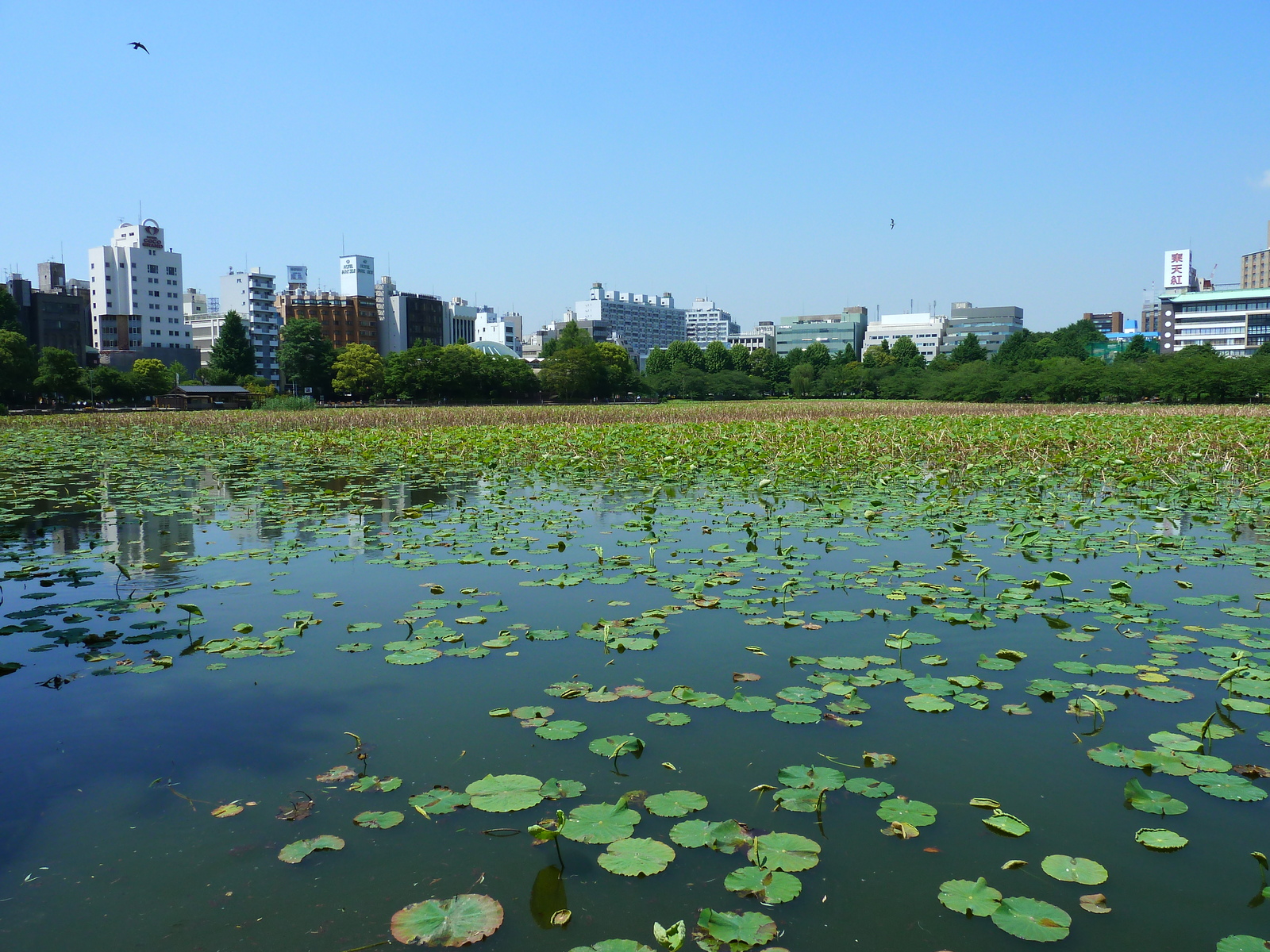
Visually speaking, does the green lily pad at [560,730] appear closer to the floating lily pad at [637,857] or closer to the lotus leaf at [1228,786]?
the floating lily pad at [637,857]

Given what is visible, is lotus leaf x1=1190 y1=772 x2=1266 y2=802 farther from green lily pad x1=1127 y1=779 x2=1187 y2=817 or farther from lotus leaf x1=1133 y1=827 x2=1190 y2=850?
lotus leaf x1=1133 y1=827 x2=1190 y2=850

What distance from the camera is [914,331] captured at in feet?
472

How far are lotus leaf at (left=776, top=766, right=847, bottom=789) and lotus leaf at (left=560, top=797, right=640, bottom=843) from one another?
0.62 m

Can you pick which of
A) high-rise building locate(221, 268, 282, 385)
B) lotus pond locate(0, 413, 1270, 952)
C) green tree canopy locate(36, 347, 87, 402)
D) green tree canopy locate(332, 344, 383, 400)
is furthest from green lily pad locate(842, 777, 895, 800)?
high-rise building locate(221, 268, 282, 385)

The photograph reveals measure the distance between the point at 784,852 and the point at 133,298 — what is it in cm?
10162

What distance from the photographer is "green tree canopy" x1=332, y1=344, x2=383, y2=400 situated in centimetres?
6969

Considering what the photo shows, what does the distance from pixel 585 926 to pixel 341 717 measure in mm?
1829

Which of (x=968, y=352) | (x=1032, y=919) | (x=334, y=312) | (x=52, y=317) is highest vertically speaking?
(x=334, y=312)

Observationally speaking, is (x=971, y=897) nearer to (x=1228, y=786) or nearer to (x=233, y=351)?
(x=1228, y=786)

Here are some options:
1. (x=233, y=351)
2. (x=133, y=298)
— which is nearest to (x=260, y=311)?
(x=133, y=298)

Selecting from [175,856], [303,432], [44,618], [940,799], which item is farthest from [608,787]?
[303,432]

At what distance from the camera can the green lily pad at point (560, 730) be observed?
3410 millimetres

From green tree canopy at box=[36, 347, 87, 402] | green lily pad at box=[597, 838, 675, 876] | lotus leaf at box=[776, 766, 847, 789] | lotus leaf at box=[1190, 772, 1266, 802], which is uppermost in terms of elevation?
green tree canopy at box=[36, 347, 87, 402]

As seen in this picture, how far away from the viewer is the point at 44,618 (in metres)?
5.20
